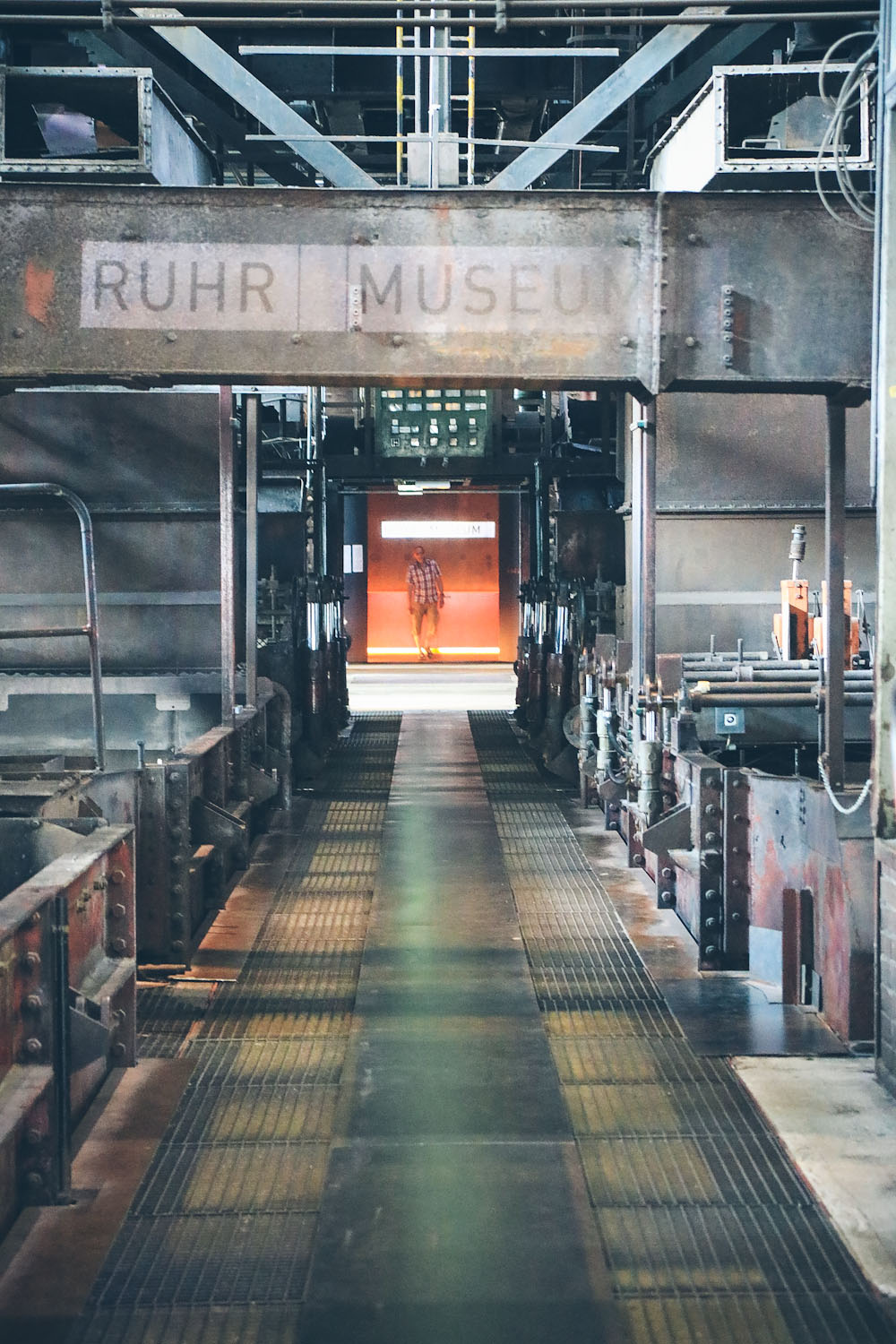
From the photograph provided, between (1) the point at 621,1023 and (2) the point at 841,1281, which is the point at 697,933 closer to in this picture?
(1) the point at 621,1023

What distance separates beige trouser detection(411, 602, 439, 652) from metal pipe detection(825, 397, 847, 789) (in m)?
22.5

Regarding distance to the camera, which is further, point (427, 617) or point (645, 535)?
point (427, 617)

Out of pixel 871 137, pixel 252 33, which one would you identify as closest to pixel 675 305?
pixel 871 137

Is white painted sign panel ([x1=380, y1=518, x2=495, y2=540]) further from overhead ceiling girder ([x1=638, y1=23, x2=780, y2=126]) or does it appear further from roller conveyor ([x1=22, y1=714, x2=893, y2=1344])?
roller conveyor ([x1=22, y1=714, x2=893, y2=1344])

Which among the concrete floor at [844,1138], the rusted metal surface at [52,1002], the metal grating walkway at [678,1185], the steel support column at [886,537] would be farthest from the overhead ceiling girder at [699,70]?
the rusted metal surface at [52,1002]

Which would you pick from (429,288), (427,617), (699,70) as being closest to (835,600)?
(429,288)

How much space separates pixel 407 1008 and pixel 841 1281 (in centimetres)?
270

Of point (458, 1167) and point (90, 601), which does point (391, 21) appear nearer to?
point (90, 601)

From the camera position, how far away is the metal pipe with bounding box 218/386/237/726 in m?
8.71

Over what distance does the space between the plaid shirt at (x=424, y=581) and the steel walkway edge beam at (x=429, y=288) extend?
23.0 metres

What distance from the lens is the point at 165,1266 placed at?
145 inches

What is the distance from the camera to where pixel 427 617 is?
95.1 ft

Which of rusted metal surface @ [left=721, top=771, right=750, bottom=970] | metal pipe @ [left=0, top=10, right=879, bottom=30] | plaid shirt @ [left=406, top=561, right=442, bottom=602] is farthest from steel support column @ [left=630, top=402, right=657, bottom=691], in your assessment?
plaid shirt @ [left=406, top=561, right=442, bottom=602]

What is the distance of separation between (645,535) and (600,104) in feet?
7.48
